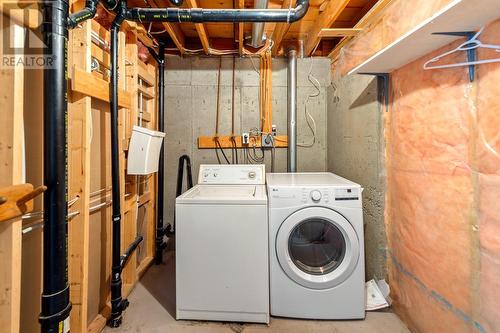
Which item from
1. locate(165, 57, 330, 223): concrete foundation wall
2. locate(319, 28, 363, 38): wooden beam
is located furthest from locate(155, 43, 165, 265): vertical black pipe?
locate(319, 28, 363, 38): wooden beam

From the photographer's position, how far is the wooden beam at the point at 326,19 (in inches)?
70.4

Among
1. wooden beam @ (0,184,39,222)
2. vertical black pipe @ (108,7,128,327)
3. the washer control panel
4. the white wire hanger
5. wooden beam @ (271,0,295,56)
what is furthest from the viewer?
the washer control panel

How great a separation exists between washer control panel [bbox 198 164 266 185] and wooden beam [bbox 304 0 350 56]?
1369mm

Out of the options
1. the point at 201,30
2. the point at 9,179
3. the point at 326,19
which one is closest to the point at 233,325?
the point at 9,179

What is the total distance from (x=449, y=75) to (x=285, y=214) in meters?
1.18

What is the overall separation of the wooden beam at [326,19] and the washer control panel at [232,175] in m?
1.37

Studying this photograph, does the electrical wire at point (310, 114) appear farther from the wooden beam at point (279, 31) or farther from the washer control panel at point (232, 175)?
the washer control panel at point (232, 175)

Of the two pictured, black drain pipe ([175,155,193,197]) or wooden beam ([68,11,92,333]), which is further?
black drain pipe ([175,155,193,197])

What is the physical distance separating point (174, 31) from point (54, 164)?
1.75 meters

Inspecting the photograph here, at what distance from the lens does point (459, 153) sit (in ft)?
3.79

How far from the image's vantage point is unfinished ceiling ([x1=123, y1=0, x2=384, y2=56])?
1.98 meters

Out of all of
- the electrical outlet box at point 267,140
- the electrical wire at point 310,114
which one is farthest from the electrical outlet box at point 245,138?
the electrical wire at point 310,114

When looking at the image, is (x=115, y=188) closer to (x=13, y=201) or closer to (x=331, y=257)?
(x=13, y=201)

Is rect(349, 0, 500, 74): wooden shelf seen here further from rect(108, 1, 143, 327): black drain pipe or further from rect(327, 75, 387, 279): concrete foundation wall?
rect(108, 1, 143, 327): black drain pipe
